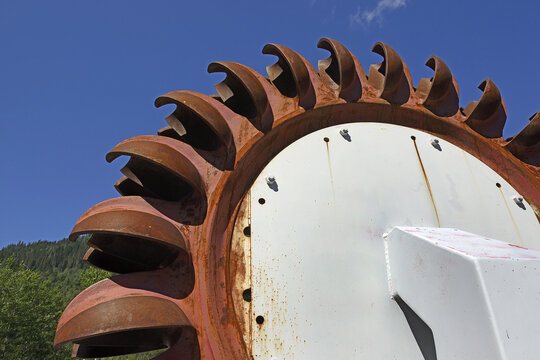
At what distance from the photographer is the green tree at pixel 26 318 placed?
15328 millimetres

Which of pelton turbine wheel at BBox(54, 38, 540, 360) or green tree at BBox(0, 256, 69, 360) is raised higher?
green tree at BBox(0, 256, 69, 360)

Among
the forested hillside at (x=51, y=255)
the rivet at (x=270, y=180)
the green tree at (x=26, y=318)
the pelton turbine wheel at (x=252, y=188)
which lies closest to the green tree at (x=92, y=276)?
the green tree at (x=26, y=318)

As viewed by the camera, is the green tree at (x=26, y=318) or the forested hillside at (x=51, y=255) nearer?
the green tree at (x=26, y=318)

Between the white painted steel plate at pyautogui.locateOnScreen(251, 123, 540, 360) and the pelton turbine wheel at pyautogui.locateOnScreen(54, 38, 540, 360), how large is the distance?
1 cm

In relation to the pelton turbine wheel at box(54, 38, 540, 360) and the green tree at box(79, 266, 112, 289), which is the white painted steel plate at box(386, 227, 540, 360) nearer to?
the pelton turbine wheel at box(54, 38, 540, 360)

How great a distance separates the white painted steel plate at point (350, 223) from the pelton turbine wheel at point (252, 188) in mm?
12

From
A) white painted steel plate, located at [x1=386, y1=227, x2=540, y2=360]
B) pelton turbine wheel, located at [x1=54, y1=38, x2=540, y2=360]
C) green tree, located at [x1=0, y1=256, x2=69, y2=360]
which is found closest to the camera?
white painted steel plate, located at [x1=386, y1=227, x2=540, y2=360]

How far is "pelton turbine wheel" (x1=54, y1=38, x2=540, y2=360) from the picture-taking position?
192 centimetres

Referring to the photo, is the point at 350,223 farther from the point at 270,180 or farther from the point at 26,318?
the point at 26,318

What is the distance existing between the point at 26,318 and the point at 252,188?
1781 centimetres

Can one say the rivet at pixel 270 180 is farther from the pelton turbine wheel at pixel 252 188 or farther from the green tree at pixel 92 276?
the green tree at pixel 92 276

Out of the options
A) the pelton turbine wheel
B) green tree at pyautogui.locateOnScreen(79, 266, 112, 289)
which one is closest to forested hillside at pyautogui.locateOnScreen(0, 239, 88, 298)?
green tree at pyautogui.locateOnScreen(79, 266, 112, 289)

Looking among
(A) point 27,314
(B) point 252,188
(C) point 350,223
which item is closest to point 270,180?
(B) point 252,188

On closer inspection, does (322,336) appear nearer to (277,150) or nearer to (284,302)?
(284,302)
